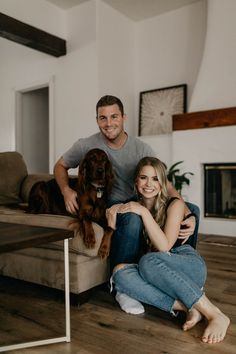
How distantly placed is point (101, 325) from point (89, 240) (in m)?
0.39

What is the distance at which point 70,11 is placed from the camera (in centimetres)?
430

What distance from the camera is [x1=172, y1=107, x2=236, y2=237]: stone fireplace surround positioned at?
354 centimetres

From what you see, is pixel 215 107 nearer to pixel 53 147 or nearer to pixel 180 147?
pixel 180 147

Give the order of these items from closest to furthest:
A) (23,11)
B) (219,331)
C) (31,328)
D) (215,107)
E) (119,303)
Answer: (219,331), (31,328), (119,303), (215,107), (23,11)

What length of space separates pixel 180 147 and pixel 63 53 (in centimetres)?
193

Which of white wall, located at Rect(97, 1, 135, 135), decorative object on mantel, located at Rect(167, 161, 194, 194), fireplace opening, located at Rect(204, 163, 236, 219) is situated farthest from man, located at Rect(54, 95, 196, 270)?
white wall, located at Rect(97, 1, 135, 135)

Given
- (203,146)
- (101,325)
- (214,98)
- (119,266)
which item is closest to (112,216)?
(119,266)

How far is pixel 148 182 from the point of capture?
166 centimetres

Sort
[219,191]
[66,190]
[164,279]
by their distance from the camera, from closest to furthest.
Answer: [164,279] < [66,190] < [219,191]

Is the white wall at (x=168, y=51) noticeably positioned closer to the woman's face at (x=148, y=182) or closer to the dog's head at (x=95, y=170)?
the dog's head at (x=95, y=170)

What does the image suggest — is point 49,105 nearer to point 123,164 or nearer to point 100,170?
point 123,164

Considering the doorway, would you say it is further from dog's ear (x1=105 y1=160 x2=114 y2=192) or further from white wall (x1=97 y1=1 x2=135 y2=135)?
dog's ear (x1=105 y1=160 x2=114 y2=192)

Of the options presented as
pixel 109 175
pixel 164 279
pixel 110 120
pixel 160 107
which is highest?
pixel 160 107

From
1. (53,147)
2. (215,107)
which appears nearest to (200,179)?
(215,107)
